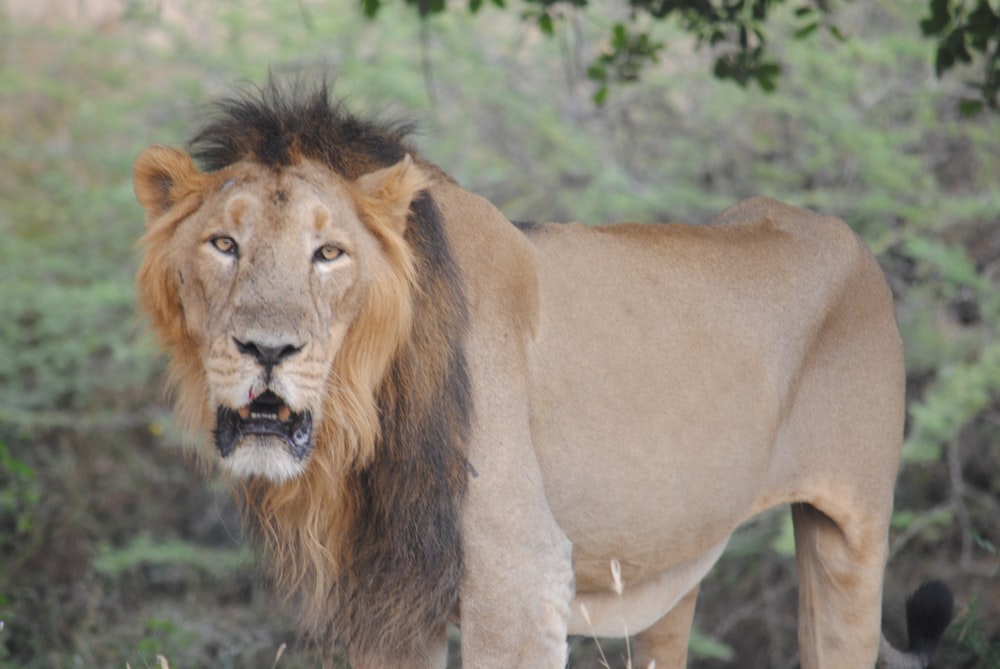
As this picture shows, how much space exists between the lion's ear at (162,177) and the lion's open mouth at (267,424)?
1.84 feet

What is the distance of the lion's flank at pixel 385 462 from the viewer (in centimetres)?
285

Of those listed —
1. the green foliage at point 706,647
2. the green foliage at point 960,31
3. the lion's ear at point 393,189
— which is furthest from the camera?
the green foliage at point 706,647

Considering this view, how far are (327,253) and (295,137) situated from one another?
36cm

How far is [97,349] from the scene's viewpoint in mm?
8461

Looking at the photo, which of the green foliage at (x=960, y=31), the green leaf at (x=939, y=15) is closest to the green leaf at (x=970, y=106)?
the green foliage at (x=960, y=31)

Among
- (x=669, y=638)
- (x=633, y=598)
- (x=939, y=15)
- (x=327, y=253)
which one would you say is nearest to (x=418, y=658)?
(x=633, y=598)

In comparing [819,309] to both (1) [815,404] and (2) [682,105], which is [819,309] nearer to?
(1) [815,404]

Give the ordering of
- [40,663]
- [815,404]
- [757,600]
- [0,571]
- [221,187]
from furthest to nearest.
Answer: [757,600] < [0,571] < [40,663] < [815,404] < [221,187]

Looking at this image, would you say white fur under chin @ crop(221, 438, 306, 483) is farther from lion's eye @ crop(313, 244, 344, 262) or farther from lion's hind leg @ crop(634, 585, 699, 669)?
lion's hind leg @ crop(634, 585, 699, 669)

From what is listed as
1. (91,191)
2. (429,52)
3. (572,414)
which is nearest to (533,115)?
(429,52)

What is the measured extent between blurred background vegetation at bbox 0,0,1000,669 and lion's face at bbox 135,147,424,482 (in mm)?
2866

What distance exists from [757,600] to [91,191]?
528cm

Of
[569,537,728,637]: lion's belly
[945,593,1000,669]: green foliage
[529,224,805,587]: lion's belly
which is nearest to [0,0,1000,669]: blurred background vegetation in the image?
[945,593,1000,669]: green foliage

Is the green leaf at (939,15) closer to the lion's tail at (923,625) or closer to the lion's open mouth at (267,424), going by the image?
the lion's tail at (923,625)
